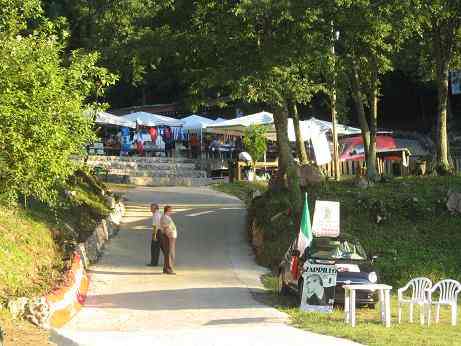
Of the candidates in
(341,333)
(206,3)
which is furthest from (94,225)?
(341,333)

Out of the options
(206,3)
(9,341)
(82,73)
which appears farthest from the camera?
(206,3)

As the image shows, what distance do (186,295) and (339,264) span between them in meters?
3.09

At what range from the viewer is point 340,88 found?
2492 centimetres

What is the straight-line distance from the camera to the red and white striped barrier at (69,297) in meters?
13.2

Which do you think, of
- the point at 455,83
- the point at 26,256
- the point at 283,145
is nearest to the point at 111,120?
the point at 283,145

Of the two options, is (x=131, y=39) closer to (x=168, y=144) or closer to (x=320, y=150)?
(x=320, y=150)

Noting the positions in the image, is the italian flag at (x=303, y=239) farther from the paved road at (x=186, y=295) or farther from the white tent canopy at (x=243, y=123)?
the white tent canopy at (x=243, y=123)

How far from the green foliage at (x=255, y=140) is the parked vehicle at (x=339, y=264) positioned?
17.1 metres

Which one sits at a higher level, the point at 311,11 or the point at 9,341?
the point at 311,11

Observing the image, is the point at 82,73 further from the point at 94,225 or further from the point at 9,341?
the point at 94,225

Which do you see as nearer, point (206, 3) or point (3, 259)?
point (3, 259)

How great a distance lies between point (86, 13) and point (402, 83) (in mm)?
17856

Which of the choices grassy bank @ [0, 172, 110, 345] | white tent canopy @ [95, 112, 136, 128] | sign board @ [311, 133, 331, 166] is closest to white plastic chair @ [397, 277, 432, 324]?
grassy bank @ [0, 172, 110, 345]

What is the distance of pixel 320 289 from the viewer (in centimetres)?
1467
